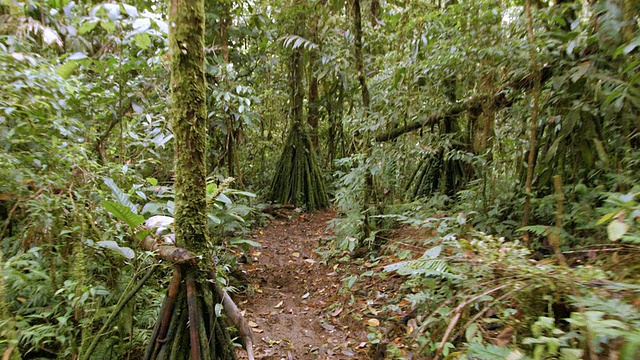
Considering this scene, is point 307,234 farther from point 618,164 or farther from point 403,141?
point 618,164

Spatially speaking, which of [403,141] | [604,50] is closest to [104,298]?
[403,141]

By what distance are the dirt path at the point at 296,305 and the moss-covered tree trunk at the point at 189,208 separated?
107 cm

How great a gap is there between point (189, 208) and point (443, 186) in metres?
3.69

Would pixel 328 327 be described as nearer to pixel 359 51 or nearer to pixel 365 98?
pixel 365 98

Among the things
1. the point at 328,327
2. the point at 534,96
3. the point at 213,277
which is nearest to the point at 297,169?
the point at 328,327

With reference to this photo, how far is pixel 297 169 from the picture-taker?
24.2 ft

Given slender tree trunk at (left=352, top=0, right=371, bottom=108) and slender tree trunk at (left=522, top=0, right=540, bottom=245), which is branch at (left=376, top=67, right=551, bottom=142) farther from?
slender tree trunk at (left=352, top=0, right=371, bottom=108)

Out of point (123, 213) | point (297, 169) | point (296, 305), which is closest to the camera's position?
point (123, 213)

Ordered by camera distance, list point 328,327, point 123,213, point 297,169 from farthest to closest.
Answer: point 297,169, point 328,327, point 123,213

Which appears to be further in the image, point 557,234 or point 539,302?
point 557,234

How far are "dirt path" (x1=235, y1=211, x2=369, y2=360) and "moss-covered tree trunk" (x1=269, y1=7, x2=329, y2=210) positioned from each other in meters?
1.70

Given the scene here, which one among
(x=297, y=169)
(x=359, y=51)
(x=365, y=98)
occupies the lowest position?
(x=297, y=169)

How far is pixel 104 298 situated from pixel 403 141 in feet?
11.3

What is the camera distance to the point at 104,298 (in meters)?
2.22
